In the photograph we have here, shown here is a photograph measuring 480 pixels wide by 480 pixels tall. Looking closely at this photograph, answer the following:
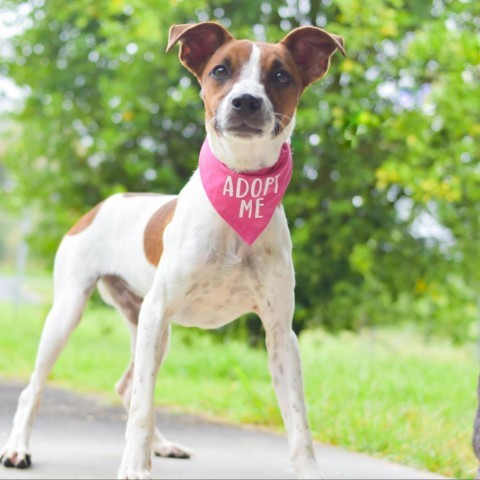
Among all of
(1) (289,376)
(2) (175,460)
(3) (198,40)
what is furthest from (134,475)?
(3) (198,40)

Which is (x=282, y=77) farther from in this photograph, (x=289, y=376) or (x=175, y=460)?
(x=175, y=460)

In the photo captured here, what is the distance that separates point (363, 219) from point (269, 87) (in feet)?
21.3

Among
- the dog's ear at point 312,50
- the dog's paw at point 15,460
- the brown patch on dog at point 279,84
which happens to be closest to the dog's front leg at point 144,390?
the dog's paw at point 15,460

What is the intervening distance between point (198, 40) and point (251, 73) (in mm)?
413

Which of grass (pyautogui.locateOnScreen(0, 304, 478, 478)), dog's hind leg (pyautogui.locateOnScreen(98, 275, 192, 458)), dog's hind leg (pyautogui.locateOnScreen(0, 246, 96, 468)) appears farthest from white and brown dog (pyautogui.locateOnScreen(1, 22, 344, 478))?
grass (pyautogui.locateOnScreen(0, 304, 478, 478))

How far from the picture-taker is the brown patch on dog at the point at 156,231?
4.35m

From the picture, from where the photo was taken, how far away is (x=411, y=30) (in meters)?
10.4

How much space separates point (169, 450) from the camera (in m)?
4.90

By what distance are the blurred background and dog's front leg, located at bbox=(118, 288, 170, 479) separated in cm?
391

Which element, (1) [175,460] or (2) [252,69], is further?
(1) [175,460]

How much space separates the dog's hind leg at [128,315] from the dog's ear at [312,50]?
1.53 m

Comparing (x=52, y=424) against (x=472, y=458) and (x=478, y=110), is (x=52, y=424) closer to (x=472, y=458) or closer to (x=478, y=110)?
(x=472, y=458)

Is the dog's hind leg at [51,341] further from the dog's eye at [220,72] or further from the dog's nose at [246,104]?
the dog's nose at [246,104]

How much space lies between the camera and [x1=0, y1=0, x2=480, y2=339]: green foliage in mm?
9273
